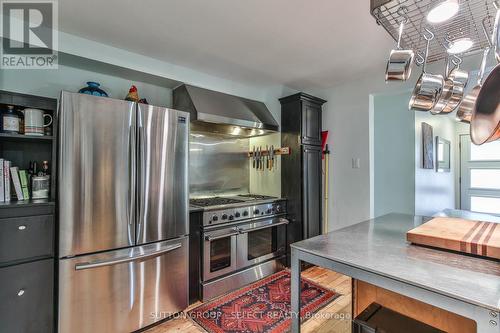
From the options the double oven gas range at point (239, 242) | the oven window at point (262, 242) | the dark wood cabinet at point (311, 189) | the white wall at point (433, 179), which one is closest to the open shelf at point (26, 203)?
the double oven gas range at point (239, 242)

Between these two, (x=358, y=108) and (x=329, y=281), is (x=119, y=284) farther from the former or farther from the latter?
(x=358, y=108)

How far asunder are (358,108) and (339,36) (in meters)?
1.23

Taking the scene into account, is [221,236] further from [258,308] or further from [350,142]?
[350,142]

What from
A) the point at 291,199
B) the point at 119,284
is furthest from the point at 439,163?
the point at 119,284

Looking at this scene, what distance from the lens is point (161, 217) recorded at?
2.00 metres

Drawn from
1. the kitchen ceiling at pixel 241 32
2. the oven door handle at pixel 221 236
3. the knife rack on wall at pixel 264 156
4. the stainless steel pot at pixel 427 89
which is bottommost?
the oven door handle at pixel 221 236

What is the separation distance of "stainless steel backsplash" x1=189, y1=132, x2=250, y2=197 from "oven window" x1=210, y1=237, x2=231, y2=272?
781mm

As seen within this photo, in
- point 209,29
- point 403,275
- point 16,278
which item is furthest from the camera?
point 209,29

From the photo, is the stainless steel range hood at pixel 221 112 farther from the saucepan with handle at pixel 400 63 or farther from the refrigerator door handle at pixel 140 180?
the saucepan with handle at pixel 400 63

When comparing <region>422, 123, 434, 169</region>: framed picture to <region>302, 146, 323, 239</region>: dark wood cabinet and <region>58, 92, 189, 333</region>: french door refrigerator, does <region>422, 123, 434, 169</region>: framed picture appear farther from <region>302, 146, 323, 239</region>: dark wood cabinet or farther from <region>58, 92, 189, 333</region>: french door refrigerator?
<region>58, 92, 189, 333</region>: french door refrigerator

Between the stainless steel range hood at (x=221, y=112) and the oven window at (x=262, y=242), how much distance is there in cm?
123

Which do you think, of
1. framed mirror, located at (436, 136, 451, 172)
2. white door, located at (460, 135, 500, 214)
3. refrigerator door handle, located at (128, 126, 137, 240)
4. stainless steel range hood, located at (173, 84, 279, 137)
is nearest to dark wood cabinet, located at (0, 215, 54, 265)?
refrigerator door handle, located at (128, 126, 137, 240)

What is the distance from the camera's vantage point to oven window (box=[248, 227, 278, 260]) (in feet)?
8.87

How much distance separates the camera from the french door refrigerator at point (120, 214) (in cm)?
162
